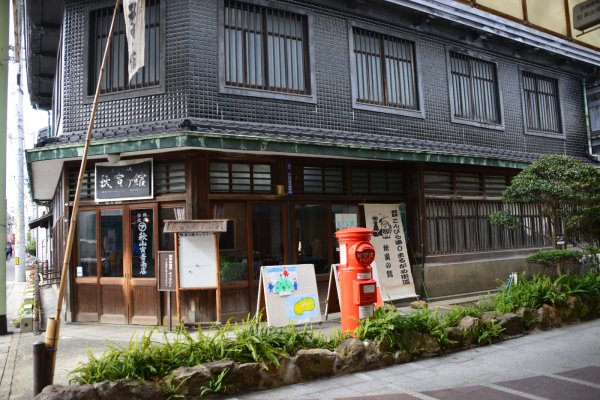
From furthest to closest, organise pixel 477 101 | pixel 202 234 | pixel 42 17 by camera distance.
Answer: pixel 477 101 < pixel 42 17 < pixel 202 234

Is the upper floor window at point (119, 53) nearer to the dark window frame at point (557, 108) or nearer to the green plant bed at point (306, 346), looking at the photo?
the green plant bed at point (306, 346)

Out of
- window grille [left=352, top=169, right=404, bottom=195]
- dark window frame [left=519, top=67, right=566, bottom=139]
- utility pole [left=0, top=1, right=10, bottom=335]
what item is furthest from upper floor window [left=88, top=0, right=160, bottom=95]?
dark window frame [left=519, top=67, right=566, bottom=139]

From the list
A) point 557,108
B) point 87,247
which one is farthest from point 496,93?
point 87,247

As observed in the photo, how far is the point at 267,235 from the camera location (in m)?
10.3

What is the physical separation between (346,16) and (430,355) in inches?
326

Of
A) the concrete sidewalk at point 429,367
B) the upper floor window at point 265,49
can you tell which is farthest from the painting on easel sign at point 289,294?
the upper floor window at point 265,49

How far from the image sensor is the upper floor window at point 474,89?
13.9 m

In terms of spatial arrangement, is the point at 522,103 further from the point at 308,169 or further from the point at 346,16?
the point at 308,169

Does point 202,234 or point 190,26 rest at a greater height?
point 190,26

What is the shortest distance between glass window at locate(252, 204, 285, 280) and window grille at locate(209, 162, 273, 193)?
16.6 inches

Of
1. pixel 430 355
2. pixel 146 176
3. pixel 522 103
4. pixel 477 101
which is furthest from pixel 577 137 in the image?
pixel 146 176

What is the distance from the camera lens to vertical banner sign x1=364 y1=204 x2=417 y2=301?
1122 cm

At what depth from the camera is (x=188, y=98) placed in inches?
376

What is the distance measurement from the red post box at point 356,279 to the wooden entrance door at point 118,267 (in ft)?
13.9
